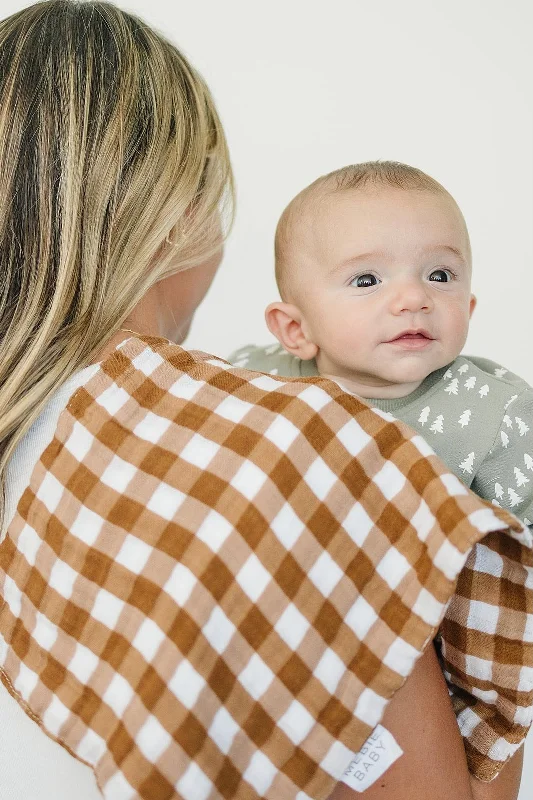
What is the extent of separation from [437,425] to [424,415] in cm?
3

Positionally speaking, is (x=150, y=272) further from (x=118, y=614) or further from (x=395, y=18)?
(x=395, y=18)

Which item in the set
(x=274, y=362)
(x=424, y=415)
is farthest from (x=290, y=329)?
(x=424, y=415)

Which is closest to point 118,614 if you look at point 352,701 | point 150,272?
point 352,701

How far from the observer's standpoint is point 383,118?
2.66 m

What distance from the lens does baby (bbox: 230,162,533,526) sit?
1352mm

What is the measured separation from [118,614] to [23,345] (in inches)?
15.7

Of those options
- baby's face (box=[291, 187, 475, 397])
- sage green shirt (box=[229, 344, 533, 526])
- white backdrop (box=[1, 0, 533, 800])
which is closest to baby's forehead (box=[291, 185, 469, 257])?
baby's face (box=[291, 187, 475, 397])

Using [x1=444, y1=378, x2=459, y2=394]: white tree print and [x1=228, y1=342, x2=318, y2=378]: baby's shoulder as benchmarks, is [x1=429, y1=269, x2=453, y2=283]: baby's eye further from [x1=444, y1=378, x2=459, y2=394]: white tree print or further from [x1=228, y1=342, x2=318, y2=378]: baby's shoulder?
[x1=228, y1=342, x2=318, y2=378]: baby's shoulder

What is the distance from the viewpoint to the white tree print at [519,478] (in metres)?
1.33

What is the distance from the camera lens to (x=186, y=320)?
1.58 metres

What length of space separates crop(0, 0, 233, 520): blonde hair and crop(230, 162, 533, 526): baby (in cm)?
25

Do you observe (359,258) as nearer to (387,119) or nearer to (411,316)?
(411,316)

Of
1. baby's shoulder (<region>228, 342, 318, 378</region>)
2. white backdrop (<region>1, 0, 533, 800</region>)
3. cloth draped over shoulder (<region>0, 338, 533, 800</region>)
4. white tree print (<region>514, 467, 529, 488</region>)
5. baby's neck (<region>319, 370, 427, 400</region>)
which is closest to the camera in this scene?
cloth draped over shoulder (<region>0, 338, 533, 800</region>)

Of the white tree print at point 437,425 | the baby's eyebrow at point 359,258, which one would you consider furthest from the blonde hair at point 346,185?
the white tree print at point 437,425
